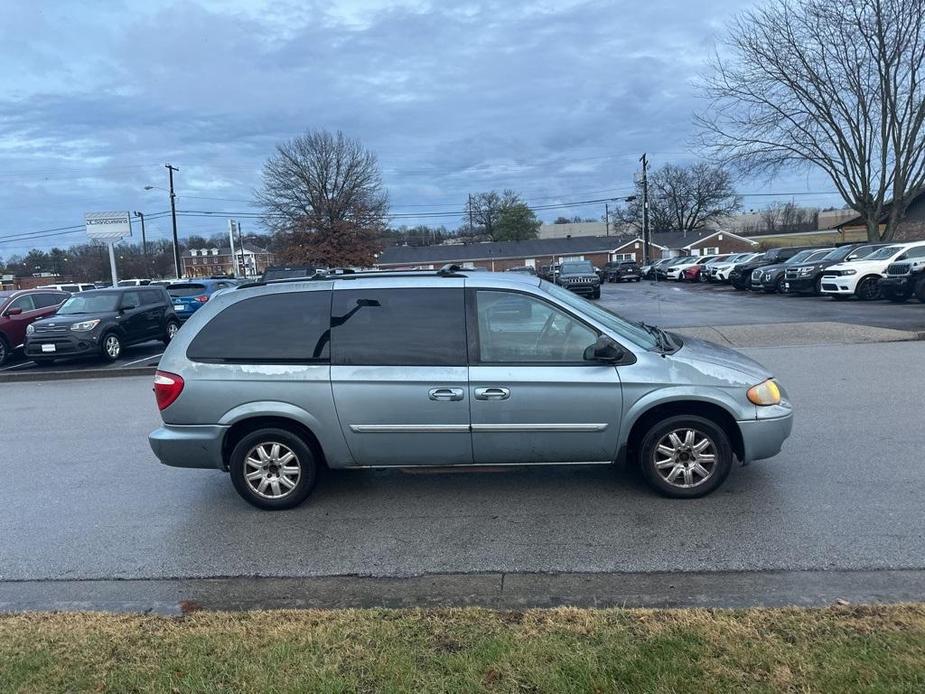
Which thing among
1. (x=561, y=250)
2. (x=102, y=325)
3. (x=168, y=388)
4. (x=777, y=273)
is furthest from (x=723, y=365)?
(x=561, y=250)

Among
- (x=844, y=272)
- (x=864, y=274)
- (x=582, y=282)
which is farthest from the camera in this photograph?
(x=582, y=282)

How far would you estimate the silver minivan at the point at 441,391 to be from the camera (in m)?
4.72

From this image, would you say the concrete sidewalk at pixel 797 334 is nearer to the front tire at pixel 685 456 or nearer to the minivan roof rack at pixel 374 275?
the front tire at pixel 685 456

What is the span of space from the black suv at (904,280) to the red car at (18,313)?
76.1ft

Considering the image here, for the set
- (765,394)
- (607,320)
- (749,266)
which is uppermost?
(749,266)

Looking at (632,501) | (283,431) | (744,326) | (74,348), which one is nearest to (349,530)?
(283,431)

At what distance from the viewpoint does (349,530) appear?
4691 mm

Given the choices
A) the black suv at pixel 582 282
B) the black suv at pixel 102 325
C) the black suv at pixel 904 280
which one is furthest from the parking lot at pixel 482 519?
the black suv at pixel 582 282

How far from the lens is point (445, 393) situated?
4734 millimetres

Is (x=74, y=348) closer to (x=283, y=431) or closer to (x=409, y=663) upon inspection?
(x=283, y=431)

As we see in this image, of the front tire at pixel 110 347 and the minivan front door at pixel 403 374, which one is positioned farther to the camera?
the front tire at pixel 110 347

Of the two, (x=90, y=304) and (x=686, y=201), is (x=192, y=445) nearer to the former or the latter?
(x=90, y=304)

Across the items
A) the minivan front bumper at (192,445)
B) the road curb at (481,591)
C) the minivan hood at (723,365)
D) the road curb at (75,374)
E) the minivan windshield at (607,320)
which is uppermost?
the minivan windshield at (607,320)

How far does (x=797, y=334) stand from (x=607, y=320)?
10499mm
